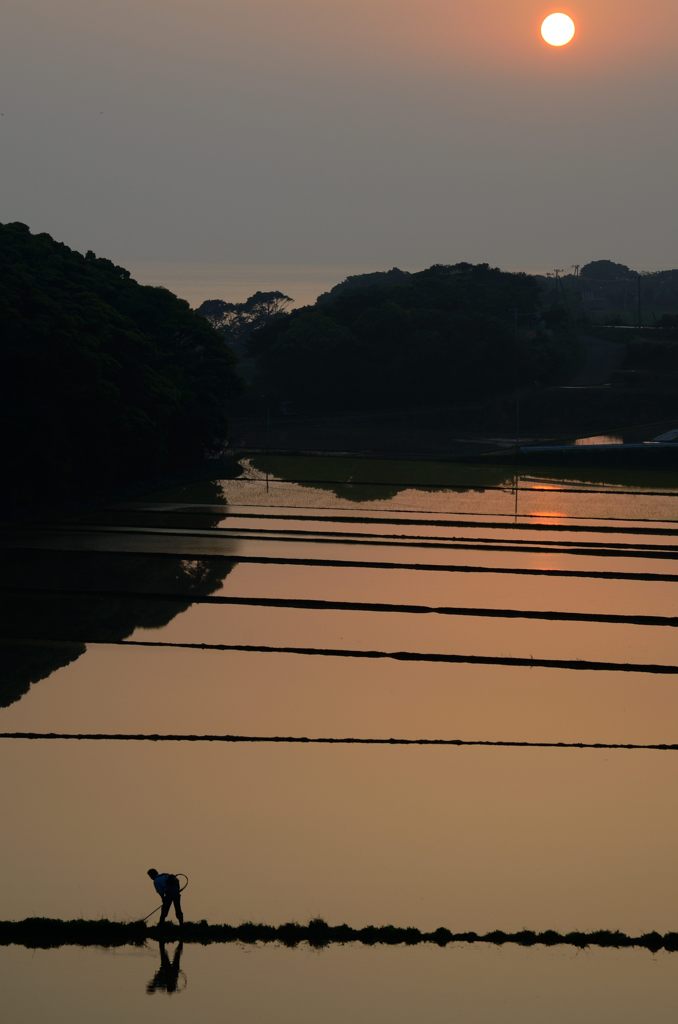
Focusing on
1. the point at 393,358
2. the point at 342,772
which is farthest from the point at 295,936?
the point at 393,358

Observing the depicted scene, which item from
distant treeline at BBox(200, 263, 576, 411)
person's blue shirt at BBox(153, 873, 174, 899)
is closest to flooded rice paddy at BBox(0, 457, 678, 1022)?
person's blue shirt at BBox(153, 873, 174, 899)

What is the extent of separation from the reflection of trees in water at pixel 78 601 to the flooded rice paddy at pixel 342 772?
0.13 metres

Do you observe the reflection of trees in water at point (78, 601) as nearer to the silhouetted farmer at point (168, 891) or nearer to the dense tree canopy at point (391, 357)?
the silhouetted farmer at point (168, 891)

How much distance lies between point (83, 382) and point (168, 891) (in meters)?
41.4

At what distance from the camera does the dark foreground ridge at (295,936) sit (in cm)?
1642

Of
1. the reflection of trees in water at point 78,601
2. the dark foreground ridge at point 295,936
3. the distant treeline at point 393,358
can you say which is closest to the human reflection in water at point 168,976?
the dark foreground ridge at point 295,936

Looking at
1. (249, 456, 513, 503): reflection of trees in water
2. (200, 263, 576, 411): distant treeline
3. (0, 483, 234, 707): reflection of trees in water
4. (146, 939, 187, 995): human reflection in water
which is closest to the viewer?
(146, 939, 187, 995): human reflection in water

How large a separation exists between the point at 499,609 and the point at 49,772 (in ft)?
51.3

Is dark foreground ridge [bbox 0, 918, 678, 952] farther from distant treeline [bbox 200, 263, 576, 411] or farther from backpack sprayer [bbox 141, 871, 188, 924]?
distant treeline [bbox 200, 263, 576, 411]

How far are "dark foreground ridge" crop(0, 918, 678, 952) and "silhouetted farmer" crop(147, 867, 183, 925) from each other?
7.6 inches

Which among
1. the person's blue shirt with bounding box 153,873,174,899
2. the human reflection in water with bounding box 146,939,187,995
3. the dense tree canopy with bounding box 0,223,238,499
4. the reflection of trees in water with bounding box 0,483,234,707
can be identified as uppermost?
the dense tree canopy with bounding box 0,223,238,499

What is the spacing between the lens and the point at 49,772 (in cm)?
2195

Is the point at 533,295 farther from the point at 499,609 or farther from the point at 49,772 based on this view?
the point at 49,772

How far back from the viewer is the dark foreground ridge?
16.4m
